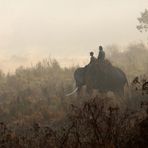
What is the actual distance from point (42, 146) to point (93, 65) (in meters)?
13.6

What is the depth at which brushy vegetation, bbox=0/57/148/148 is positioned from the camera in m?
8.70

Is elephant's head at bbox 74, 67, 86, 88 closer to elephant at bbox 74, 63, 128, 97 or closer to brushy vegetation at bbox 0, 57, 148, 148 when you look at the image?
elephant at bbox 74, 63, 128, 97

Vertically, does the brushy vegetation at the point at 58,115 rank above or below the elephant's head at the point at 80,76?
below

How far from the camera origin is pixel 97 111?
31.0 ft

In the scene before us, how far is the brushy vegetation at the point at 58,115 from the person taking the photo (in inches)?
343

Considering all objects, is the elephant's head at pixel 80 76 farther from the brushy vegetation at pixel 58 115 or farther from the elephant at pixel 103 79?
the brushy vegetation at pixel 58 115

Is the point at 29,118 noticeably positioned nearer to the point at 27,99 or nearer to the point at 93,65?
the point at 27,99

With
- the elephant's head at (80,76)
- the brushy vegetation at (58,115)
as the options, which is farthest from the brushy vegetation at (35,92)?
the elephant's head at (80,76)

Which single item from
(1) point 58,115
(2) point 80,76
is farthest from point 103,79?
(1) point 58,115

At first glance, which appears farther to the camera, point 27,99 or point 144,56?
point 144,56


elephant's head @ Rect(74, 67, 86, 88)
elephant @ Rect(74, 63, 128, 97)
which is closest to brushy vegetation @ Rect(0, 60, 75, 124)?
elephant's head @ Rect(74, 67, 86, 88)

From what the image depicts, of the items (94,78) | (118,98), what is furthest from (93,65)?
(118,98)

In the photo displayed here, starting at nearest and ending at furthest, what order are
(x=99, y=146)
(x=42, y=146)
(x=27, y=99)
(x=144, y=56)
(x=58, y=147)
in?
(x=99, y=146) → (x=58, y=147) → (x=42, y=146) → (x=27, y=99) → (x=144, y=56)

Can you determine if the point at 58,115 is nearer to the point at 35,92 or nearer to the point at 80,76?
the point at 80,76
